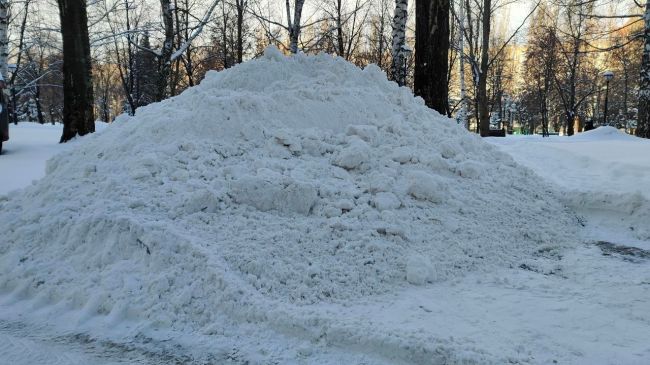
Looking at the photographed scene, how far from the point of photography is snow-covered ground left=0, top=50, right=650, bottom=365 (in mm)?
2350

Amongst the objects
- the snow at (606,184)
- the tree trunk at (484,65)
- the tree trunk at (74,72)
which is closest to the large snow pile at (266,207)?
the snow at (606,184)

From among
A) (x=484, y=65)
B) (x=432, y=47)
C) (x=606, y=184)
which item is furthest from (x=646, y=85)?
(x=606, y=184)

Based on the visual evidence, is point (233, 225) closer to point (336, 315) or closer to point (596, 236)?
point (336, 315)

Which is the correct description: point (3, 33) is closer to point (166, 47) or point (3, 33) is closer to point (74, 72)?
point (166, 47)

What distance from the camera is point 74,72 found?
807 cm

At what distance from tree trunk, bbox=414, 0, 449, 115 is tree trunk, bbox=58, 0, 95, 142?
5.74 meters

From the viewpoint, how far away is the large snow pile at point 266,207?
9.21ft

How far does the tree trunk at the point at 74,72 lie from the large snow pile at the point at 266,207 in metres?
3.55

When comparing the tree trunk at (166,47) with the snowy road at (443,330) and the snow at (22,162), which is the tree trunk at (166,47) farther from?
the snowy road at (443,330)

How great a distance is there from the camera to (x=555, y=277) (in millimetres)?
3098

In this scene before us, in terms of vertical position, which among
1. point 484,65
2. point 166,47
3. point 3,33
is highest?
point 3,33

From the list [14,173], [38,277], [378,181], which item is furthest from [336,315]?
[14,173]

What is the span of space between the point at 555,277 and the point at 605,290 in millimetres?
298

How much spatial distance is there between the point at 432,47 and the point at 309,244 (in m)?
4.45
